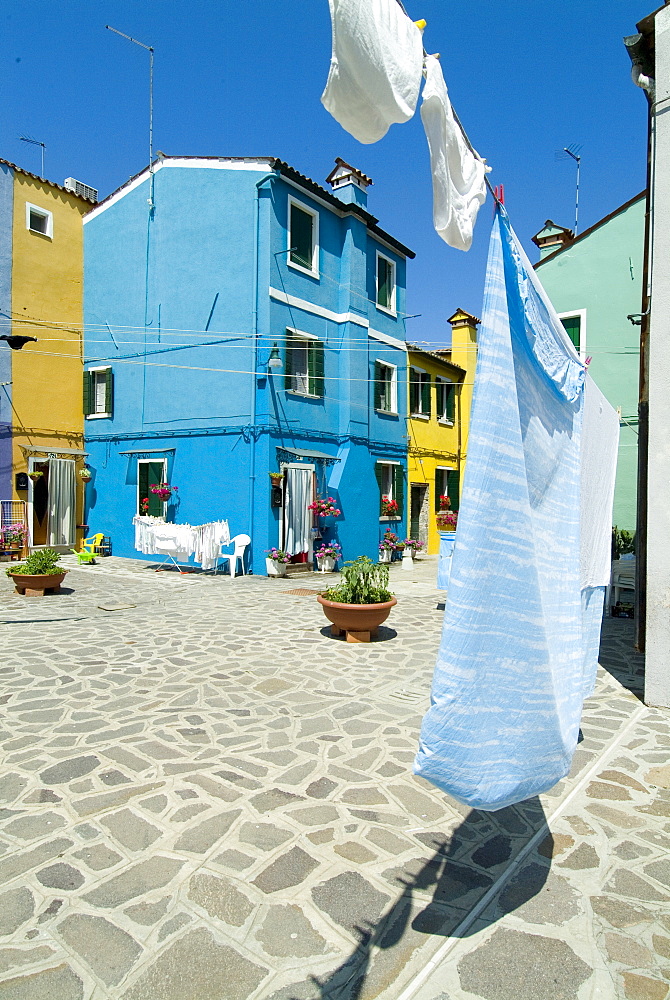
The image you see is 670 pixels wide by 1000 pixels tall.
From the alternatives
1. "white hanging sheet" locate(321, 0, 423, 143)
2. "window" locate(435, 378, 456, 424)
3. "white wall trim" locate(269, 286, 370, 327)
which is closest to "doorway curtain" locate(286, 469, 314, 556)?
"white wall trim" locate(269, 286, 370, 327)

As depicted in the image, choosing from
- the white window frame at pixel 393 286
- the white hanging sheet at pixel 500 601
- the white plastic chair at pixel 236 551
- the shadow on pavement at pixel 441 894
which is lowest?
the shadow on pavement at pixel 441 894

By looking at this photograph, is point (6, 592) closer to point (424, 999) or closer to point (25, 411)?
point (25, 411)

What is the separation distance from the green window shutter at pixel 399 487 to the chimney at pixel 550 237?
6.72 m

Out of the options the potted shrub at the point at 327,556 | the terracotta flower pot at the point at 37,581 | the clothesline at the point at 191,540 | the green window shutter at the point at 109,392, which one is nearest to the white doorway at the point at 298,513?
the potted shrub at the point at 327,556

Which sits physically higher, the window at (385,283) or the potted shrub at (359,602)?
the window at (385,283)

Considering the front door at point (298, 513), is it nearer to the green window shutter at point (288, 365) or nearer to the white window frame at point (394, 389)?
the green window shutter at point (288, 365)

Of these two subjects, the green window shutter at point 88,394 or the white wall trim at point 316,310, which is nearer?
the white wall trim at point 316,310

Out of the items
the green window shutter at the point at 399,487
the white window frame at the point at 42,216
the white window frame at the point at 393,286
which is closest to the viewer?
the white window frame at the point at 42,216

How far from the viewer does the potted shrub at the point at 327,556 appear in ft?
43.6

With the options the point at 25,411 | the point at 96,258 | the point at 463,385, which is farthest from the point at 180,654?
the point at 463,385

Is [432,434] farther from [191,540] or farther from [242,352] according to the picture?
[191,540]

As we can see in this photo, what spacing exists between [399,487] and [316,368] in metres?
4.48

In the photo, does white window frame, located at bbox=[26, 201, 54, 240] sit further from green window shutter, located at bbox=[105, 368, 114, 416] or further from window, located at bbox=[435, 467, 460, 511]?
window, located at bbox=[435, 467, 460, 511]

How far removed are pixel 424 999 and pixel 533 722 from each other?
A: 95 centimetres
